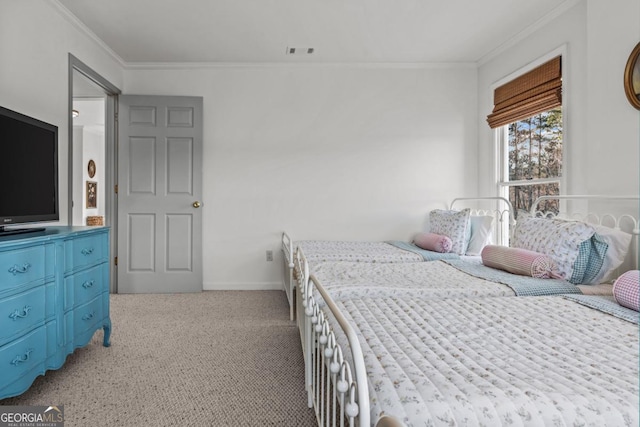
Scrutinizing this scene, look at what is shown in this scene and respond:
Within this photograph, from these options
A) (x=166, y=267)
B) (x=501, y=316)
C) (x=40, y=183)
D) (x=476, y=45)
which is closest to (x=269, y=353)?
(x=501, y=316)

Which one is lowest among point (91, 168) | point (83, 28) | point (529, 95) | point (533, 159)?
point (533, 159)

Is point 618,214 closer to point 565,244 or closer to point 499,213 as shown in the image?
point 565,244

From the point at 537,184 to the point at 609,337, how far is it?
2346 millimetres

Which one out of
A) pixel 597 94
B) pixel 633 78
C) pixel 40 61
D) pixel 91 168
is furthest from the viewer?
pixel 91 168

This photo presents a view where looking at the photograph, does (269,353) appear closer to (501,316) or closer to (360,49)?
(501,316)

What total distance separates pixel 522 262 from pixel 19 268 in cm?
257

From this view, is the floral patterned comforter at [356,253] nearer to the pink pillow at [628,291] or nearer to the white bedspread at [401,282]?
the white bedspread at [401,282]

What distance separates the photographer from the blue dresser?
1.66 metres

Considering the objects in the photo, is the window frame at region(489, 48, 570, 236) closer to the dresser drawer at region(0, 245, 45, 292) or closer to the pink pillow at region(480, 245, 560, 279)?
the pink pillow at region(480, 245, 560, 279)

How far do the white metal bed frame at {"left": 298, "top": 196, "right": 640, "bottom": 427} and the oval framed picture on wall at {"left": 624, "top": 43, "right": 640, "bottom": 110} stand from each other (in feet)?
1.84

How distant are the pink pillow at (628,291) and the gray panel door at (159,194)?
3.49 meters

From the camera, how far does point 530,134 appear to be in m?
3.52

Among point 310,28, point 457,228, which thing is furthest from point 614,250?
point 310,28

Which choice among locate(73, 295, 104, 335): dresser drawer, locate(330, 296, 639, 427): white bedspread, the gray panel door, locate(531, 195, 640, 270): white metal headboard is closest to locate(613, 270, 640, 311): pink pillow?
locate(330, 296, 639, 427): white bedspread
